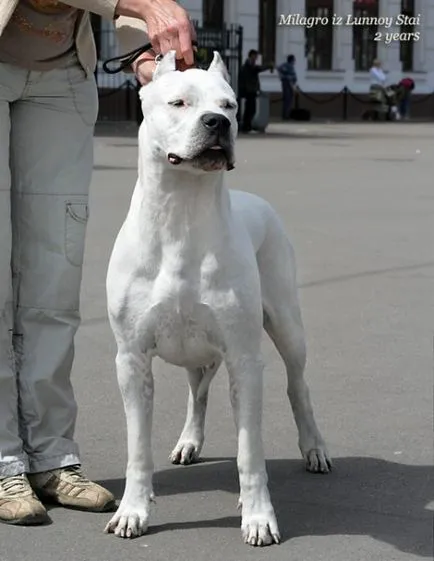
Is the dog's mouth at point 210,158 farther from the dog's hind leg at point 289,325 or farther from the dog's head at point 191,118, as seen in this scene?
the dog's hind leg at point 289,325

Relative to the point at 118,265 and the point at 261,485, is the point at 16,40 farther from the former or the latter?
the point at 261,485

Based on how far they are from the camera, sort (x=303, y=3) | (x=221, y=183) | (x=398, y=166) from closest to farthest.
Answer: (x=221, y=183), (x=398, y=166), (x=303, y=3)

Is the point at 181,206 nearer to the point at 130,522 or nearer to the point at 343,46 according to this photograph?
the point at 130,522

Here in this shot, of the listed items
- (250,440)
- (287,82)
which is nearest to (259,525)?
(250,440)

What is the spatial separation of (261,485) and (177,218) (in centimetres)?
96

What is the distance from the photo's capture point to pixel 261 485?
4.59 m

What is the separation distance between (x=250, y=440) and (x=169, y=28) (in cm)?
141

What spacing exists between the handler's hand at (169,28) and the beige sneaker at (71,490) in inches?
63.3

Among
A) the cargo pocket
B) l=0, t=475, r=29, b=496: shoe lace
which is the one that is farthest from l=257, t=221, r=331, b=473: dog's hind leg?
l=0, t=475, r=29, b=496: shoe lace

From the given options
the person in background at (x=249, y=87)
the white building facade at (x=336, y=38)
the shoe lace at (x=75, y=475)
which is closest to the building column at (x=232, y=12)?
the white building facade at (x=336, y=38)

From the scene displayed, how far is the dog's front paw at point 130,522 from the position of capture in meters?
4.57

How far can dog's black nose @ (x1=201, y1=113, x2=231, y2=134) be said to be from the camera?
4176mm

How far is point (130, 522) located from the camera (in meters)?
4.58

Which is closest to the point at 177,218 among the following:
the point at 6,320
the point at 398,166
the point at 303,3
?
the point at 6,320
